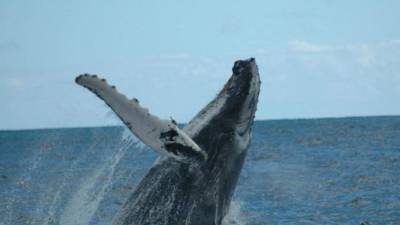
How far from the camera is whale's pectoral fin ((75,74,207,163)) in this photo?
7.74 metres

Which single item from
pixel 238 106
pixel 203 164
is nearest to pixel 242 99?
pixel 238 106

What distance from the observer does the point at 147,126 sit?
7.87 m

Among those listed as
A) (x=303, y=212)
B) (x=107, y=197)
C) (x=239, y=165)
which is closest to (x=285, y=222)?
(x=303, y=212)

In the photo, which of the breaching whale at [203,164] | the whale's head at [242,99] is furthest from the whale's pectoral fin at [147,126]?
the whale's head at [242,99]

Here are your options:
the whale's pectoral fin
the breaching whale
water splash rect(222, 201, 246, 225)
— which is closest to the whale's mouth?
the breaching whale

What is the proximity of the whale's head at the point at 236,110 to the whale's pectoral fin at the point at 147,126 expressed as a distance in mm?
815

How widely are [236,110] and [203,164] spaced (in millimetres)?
786

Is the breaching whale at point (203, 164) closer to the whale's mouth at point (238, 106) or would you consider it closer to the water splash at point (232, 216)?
the whale's mouth at point (238, 106)

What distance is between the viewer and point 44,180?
40875 millimetres

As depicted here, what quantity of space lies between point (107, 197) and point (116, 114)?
21.1 m

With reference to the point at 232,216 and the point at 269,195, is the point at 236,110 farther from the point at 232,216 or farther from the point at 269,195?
the point at 269,195

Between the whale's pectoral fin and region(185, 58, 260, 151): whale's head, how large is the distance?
0.82 meters

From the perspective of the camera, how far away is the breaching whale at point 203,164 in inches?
336

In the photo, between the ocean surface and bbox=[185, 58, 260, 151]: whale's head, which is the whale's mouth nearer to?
bbox=[185, 58, 260, 151]: whale's head
